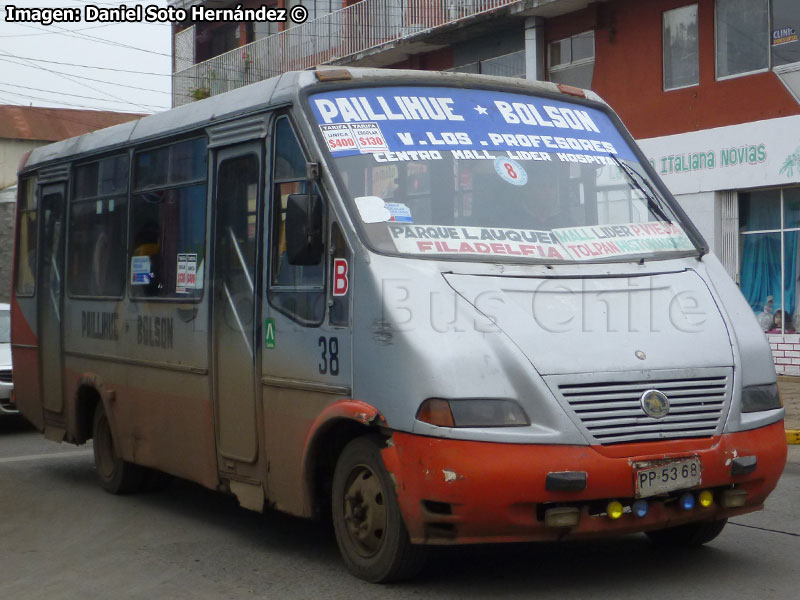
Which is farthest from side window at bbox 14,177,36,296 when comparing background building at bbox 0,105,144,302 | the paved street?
background building at bbox 0,105,144,302

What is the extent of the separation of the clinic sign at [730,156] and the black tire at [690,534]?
11.1 metres

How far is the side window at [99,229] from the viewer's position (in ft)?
28.3

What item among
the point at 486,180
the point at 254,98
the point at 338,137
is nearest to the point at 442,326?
the point at 486,180

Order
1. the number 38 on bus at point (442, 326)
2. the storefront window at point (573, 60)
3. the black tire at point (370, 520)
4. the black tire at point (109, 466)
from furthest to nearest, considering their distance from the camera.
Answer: the storefront window at point (573, 60) → the black tire at point (109, 466) → the black tire at point (370, 520) → the number 38 on bus at point (442, 326)

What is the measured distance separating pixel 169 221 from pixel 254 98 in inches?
53.7

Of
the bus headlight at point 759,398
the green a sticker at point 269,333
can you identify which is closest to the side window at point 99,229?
the green a sticker at point 269,333

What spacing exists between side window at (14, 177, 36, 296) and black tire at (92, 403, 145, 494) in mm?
1667

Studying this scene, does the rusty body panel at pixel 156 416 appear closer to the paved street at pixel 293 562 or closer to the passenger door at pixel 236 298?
the passenger door at pixel 236 298

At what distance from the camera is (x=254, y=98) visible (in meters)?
6.87

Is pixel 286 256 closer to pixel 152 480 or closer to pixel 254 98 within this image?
pixel 254 98

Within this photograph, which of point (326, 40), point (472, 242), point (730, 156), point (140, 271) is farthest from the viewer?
point (326, 40)

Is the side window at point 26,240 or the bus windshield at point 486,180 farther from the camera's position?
the side window at point 26,240

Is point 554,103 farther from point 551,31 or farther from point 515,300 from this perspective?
point 551,31

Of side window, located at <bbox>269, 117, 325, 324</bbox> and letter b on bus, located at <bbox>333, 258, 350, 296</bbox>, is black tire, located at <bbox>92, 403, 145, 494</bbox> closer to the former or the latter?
side window, located at <bbox>269, 117, 325, 324</bbox>
